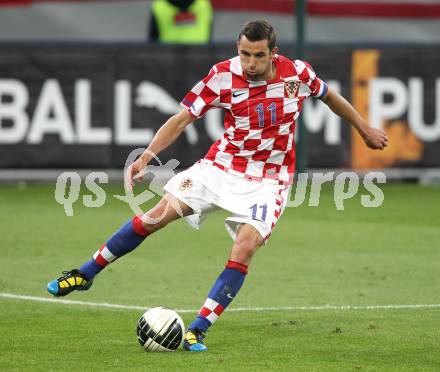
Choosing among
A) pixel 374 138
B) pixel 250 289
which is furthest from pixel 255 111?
pixel 250 289

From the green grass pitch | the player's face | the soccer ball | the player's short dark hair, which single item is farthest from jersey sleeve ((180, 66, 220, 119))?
the green grass pitch

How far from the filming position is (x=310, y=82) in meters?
8.34

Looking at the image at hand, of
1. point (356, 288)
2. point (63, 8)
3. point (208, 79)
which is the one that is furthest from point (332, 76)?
point (208, 79)

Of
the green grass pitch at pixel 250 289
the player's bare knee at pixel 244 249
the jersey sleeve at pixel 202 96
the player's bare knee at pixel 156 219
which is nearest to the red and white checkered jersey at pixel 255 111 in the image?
the jersey sleeve at pixel 202 96

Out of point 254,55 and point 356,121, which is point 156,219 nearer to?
point 254,55

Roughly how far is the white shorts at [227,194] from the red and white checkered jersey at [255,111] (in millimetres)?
71

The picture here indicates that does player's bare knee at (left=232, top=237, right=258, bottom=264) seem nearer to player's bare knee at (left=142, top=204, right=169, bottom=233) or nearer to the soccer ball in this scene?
the soccer ball

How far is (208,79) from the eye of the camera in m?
8.13

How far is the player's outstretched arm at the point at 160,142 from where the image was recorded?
776 centimetres

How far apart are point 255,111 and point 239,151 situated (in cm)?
29

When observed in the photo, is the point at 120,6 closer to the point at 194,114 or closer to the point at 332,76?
the point at 332,76

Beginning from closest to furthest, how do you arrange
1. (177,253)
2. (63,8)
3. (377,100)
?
(177,253) < (377,100) < (63,8)

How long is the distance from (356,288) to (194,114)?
2.63 meters

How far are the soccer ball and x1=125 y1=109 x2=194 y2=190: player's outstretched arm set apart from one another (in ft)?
2.65
